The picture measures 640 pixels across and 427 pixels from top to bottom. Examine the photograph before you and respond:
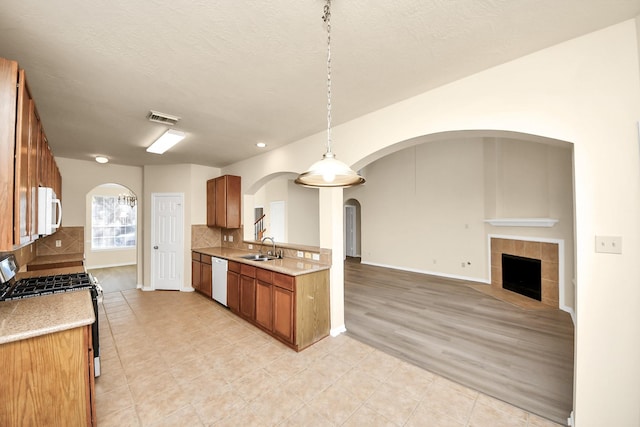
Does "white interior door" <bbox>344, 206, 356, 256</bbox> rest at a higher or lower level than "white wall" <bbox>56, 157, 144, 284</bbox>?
lower

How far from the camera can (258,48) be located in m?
1.76

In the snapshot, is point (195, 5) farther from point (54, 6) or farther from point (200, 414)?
point (200, 414)

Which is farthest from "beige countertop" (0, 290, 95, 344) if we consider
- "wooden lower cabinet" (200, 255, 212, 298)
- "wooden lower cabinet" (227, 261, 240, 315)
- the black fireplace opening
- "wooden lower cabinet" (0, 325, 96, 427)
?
the black fireplace opening

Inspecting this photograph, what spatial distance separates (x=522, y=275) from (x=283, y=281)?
15.7ft

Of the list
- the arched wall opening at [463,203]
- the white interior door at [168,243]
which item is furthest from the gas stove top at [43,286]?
the arched wall opening at [463,203]

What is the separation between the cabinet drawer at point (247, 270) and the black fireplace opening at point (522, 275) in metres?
5.04

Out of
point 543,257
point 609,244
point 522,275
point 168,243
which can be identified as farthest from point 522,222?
point 168,243

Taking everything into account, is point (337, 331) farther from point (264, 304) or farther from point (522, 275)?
point (522, 275)

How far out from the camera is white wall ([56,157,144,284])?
4.78 m

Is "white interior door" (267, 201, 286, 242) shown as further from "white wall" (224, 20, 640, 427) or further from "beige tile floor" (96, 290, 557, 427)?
"white wall" (224, 20, 640, 427)

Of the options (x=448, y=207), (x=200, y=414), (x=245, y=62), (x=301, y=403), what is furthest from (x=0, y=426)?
(x=448, y=207)

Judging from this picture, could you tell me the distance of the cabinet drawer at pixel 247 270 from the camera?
348cm

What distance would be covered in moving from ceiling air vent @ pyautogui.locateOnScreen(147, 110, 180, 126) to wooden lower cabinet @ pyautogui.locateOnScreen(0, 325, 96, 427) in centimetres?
220

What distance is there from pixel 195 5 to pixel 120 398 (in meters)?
2.99
